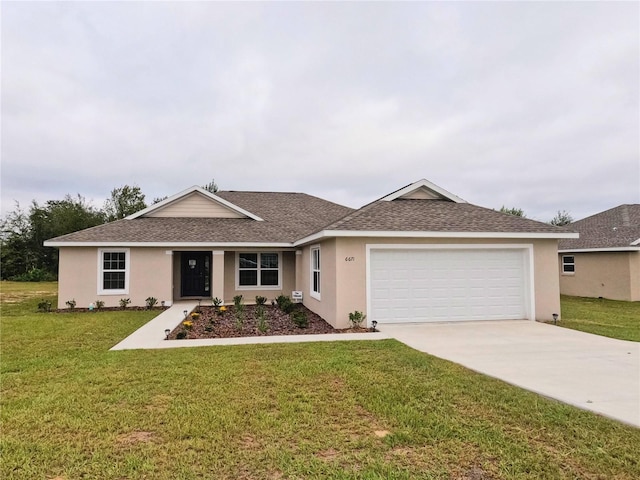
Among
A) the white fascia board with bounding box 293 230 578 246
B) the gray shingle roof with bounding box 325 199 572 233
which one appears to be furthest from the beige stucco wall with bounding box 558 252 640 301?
the gray shingle roof with bounding box 325 199 572 233

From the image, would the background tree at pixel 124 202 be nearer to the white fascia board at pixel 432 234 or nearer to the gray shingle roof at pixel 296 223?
the gray shingle roof at pixel 296 223

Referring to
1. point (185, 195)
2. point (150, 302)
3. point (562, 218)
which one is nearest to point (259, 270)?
point (150, 302)

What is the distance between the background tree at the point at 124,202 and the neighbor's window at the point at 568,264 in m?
42.0

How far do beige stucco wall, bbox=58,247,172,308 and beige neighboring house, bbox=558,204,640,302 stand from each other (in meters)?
20.1

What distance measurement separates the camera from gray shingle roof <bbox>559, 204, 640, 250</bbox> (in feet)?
61.8

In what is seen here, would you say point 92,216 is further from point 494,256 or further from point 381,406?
point 381,406

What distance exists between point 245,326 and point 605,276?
17929 millimetres

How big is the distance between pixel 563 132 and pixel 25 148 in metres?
26.3

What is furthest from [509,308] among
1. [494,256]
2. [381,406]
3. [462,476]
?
[462,476]

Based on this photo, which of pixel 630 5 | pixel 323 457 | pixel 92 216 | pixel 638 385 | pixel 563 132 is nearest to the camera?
pixel 323 457

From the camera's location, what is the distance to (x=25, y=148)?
1794 centimetres

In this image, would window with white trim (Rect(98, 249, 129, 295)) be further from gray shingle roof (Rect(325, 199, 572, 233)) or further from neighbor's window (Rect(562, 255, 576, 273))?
neighbor's window (Rect(562, 255, 576, 273))

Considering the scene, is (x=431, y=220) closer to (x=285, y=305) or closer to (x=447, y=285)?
(x=447, y=285)

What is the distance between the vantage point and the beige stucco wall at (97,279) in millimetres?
14961
